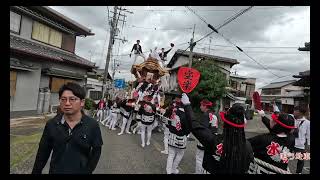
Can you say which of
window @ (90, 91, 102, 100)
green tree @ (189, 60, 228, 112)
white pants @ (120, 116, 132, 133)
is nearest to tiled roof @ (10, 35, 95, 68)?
white pants @ (120, 116, 132, 133)

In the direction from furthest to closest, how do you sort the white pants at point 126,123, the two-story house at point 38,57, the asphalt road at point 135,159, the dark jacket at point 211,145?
the two-story house at point 38,57 → the white pants at point 126,123 → the asphalt road at point 135,159 → the dark jacket at point 211,145

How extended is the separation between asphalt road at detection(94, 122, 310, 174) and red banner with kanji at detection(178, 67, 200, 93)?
3.13 meters

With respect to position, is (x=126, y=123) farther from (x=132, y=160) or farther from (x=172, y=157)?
(x=172, y=157)

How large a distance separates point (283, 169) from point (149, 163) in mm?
4072

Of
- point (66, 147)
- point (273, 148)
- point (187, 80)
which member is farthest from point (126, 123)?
point (66, 147)

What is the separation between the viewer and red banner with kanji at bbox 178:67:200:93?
406cm

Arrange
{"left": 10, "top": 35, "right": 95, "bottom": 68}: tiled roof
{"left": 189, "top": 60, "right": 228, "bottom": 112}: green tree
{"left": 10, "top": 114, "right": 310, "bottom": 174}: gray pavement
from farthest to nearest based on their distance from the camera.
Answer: {"left": 189, "top": 60, "right": 228, "bottom": 112}: green tree
{"left": 10, "top": 35, "right": 95, "bottom": 68}: tiled roof
{"left": 10, "top": 114, "right": 310, "bottom": 174}: gray pavement

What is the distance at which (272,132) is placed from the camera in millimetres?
3895

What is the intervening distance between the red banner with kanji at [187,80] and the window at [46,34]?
1425cm

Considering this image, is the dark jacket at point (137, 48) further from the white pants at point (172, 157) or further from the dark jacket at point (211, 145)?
the dark jacket at point (211, 145)

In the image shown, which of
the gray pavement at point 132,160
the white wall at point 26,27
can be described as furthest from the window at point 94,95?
the gray pavement at point 132,160

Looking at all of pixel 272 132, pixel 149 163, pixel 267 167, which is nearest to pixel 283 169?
pixel 267 167

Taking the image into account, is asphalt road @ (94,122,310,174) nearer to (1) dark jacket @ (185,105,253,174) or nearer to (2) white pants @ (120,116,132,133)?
(2) white pants @ (120,116,132,133)

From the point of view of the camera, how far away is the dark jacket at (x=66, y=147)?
2.91 meters
